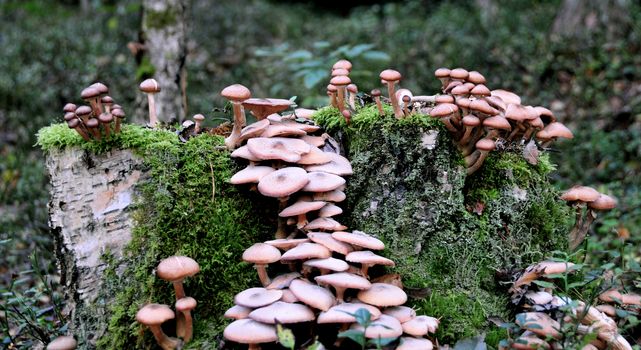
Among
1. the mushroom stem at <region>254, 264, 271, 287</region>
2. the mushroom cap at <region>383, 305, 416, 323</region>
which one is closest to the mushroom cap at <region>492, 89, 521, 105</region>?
the mushroom cap at <region>383, 305, 416, 323</region>

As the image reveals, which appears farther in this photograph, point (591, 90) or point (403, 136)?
point (591, 90)

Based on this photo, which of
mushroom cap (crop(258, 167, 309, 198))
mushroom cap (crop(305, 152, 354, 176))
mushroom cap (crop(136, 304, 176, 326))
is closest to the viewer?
mushroom cap (crop(136, 304, 176, 326))

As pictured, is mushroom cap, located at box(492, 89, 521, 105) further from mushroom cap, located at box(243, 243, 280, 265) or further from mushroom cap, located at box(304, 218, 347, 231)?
mushroom cap, located at box(243, 243, 280, 265)

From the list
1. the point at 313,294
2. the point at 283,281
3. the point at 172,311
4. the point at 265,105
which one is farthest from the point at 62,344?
the point at 265,105

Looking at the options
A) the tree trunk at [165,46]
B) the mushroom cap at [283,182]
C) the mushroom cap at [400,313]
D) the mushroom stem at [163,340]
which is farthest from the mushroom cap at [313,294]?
the tree trunk at [165,46]

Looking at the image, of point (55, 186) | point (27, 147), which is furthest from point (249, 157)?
point (27, 147)

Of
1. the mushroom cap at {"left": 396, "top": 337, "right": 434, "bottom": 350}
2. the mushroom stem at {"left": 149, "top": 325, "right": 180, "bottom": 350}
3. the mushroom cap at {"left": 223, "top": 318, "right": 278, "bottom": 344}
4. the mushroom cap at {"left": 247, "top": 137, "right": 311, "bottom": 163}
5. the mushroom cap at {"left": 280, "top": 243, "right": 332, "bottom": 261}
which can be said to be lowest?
the mushroom stem at {"left": 149, "top": 325, "right": 180, "bottom": 350}

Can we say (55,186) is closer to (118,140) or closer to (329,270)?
(118,140)
